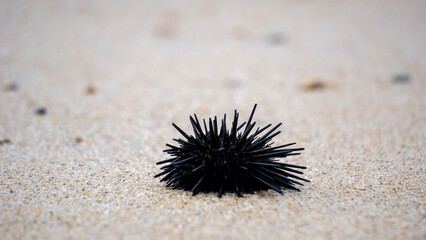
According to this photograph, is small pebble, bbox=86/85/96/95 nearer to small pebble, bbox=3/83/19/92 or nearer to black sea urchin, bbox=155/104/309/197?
small pebble, bbox=3/83/19/92

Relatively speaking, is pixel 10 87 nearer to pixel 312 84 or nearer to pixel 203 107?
pixel 203 107

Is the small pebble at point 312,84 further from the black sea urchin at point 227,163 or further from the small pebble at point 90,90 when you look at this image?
the black sea urchin at point 227,163

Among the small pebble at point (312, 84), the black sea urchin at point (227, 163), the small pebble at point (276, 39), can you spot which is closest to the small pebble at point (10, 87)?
the black sea urchin at point (227, 163)

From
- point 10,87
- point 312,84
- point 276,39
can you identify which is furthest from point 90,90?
point 276,39

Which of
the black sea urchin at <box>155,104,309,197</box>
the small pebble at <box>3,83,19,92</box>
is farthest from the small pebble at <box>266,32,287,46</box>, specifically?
the black sea urchin at <box>155,104,309,197</box>

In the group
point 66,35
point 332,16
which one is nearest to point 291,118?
point 332,16
